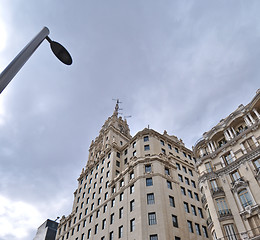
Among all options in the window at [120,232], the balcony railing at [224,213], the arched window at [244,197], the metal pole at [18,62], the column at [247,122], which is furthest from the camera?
the window at [120,232]

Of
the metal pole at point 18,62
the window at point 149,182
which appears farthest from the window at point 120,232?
the metal pole at point 18,62

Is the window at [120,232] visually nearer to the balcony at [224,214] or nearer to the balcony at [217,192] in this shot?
the balcony at [217,192]

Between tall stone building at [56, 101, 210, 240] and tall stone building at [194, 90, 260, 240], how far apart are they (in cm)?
874

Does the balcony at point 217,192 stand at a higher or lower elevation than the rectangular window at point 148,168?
lower

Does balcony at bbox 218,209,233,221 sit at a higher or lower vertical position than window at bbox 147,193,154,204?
lower

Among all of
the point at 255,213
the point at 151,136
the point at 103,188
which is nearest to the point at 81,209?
the point at 103,188

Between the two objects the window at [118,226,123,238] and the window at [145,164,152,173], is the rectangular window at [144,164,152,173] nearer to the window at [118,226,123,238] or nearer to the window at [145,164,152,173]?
the window at [145,164,152,173]

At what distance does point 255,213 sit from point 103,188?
1383 inches

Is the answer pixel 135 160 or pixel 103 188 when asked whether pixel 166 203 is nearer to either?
pixel 135 160

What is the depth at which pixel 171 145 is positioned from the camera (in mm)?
56094

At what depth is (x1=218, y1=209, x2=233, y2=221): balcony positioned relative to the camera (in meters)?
25.7

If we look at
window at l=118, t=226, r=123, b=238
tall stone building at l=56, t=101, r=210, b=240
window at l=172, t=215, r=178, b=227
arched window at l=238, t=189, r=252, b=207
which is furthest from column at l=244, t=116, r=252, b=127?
window at l=118, t=226, r=123, b=238

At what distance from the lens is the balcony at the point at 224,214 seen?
84.4 ft

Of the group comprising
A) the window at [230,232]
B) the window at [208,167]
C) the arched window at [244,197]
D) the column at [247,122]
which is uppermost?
the column at [247,122]
